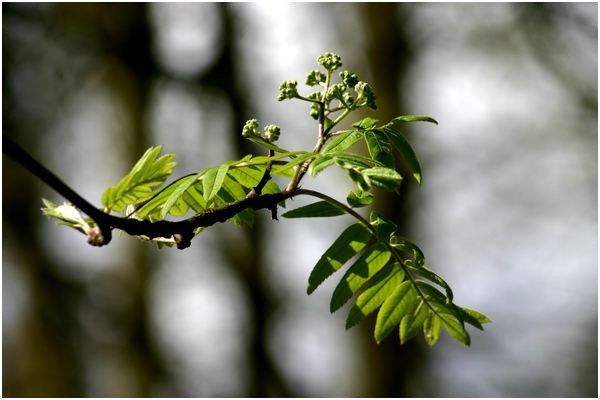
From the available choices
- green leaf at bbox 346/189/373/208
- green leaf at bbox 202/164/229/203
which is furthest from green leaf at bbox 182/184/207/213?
green leaf at bbox 346/189/373/208

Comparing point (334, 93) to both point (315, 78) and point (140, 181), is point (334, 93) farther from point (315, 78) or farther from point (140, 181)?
point (140, 181)

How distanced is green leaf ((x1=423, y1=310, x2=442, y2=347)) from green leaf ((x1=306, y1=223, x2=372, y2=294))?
366 mm

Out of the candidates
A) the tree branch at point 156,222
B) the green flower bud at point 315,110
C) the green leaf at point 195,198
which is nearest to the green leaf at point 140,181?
the green leaf at point 195,198

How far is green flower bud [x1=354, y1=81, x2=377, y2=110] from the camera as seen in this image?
7.63 feet

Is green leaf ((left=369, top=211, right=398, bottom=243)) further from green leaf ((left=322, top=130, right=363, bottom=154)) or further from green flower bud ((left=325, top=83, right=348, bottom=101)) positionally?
green flower bud ((left=325, top=83, right=348, bottom=101))

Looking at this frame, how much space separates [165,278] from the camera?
13500 millimetres

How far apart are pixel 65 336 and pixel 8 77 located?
4.55 m

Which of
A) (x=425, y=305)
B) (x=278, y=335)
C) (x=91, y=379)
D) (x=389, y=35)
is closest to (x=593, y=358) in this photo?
(x=278, y=335)

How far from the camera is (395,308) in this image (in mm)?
2600

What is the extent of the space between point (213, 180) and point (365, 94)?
1.79 feet

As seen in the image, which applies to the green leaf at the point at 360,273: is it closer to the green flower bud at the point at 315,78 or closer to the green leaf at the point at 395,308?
the green leaf at the point at 395,308

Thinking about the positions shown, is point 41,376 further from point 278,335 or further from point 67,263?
point 278,335

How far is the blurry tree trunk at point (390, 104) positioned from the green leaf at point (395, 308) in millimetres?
9180

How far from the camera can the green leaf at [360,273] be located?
96.7 inches
